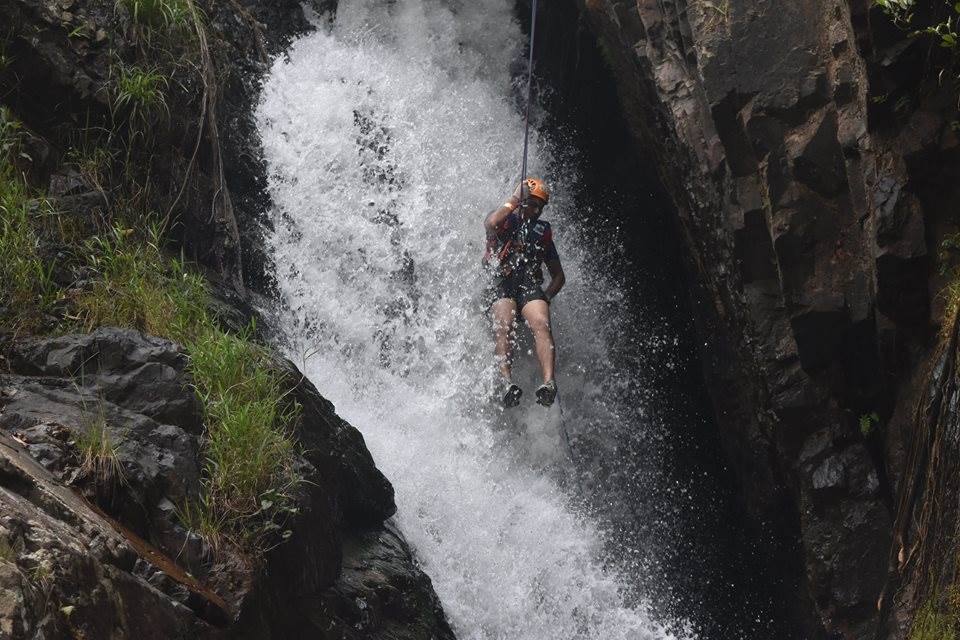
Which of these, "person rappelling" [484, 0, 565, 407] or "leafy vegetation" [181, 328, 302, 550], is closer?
"leafy vegetation" [181, 328, 302, 550]

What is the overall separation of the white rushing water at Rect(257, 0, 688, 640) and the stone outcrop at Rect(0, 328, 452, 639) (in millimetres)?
1038

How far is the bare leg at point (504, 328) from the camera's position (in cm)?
666

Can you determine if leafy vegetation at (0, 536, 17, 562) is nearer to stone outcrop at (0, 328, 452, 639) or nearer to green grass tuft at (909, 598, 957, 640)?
stone outcrop at (0, 328, 452, 639)

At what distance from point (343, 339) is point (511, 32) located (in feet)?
14.3

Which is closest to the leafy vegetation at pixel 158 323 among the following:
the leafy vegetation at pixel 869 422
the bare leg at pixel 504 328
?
the bare leg at pixel 504 328

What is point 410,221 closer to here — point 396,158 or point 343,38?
point 396,158

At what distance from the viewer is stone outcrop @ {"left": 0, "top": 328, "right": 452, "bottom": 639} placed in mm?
2678

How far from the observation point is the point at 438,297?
765 cm

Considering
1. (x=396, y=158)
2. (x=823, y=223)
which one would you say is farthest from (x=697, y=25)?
(x=396, y=158)

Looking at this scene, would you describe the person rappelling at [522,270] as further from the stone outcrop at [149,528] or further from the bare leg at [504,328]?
the stone outcrop at [149,528]

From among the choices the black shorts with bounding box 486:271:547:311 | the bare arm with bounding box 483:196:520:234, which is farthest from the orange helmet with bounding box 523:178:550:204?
the black shorts with bounding box 486:271:547:311

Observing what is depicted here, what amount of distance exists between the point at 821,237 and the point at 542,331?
2.18 m

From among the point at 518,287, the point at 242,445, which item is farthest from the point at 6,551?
the point at 518,287

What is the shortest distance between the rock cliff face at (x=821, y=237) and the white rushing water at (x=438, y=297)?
1564 millimetres
